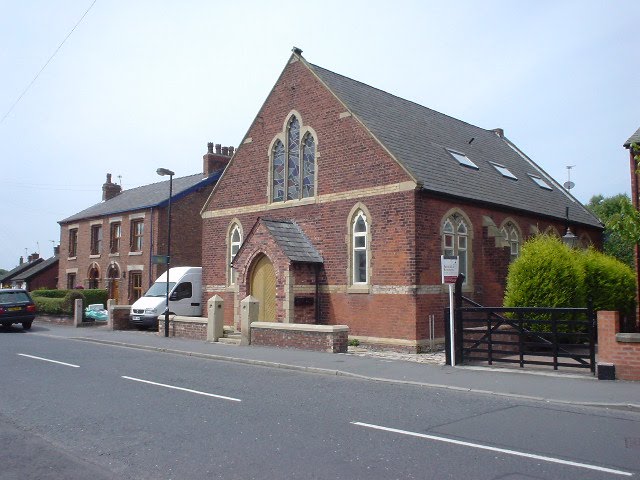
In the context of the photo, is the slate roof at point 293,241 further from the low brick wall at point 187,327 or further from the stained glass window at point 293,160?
the low brick wall at point 187,327

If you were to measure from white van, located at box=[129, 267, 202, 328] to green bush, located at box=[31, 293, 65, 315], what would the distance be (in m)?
5.65

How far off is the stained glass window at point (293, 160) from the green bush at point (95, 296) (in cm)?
1541

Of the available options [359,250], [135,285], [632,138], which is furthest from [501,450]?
[135,285]

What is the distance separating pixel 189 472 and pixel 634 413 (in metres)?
6.69

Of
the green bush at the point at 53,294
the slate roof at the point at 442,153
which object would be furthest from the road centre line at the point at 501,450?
the green bush at the point at 53,294

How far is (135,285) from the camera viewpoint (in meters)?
33.2

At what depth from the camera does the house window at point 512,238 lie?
21.8 meters

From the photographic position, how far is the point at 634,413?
8.88 metres

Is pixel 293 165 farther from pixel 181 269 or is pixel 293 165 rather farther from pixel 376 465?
pixel 376 465

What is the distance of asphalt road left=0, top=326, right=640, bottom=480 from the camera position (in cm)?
597

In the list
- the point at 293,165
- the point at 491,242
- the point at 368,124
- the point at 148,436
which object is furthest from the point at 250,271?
the point at 148,436

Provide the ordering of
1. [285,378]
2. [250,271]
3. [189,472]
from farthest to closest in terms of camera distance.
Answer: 1. [250,271]
2. [285,378]
3. [189,472]

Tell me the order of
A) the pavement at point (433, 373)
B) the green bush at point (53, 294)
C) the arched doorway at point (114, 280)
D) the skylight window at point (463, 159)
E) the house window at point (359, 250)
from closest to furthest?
the pavement at point (433, 373) → the house window at point (359, 250) → the skylight window at point (463, 159) → the green bush at point (53, 294) → the arched doorway at point (114, 280)

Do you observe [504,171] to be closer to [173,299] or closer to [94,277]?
[173,299]
